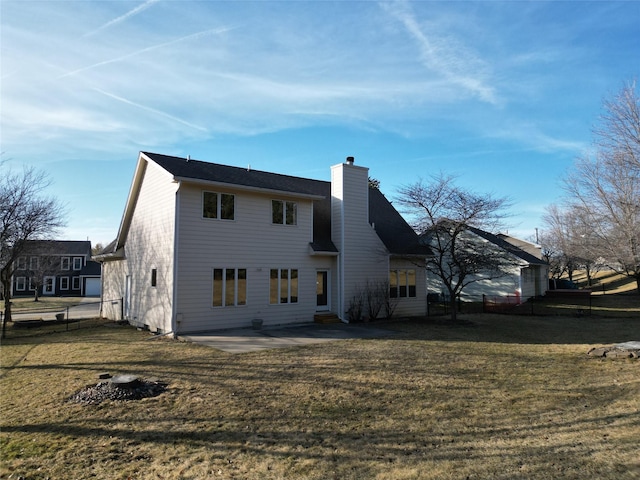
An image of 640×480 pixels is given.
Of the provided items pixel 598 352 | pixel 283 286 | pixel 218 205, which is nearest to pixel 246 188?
pixel 218 205

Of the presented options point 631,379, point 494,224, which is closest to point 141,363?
point 631,379

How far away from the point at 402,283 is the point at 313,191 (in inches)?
255

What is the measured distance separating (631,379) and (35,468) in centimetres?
1043

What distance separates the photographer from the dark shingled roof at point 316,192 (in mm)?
15834

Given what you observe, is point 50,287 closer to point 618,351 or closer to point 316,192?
point 316,192

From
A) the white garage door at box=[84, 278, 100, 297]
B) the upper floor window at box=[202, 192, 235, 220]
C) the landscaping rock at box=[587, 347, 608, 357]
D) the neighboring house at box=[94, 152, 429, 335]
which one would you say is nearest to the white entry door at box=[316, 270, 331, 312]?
the neighboring house at box=[94, 152, 429, 335]

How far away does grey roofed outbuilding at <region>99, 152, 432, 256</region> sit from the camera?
15.6 m

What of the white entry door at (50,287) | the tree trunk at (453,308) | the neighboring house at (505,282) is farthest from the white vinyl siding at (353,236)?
the white entry door at (50,287)

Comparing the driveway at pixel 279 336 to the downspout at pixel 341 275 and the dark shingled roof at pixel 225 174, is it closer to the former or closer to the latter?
the downspout at pixel 341 275

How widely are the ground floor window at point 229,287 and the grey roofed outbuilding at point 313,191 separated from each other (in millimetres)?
3289

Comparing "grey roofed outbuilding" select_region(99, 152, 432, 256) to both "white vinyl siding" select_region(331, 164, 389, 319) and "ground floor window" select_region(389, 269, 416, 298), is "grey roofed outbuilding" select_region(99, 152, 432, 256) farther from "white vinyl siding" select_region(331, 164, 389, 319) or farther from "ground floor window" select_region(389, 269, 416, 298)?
"ground floor window" select_region(389, 269, 416, 298)

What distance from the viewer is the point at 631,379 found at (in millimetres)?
8461

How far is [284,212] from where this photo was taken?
684 inches

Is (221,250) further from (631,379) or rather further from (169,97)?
(631,379)
